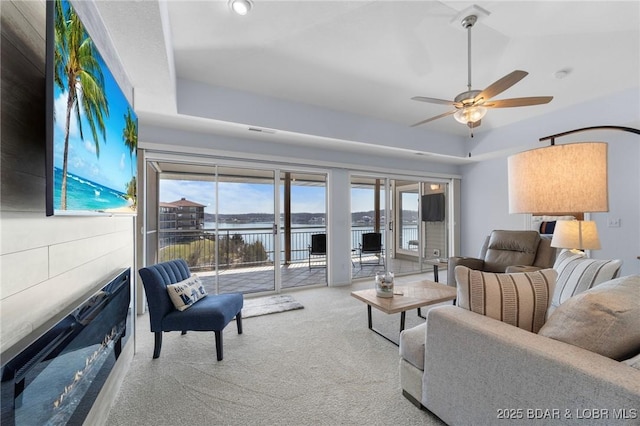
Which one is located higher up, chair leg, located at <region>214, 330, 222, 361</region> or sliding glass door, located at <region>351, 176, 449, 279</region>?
sliding glass door, located at <region>351, 176, 449, 279</region>

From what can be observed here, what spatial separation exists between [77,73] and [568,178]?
2259 millimetres

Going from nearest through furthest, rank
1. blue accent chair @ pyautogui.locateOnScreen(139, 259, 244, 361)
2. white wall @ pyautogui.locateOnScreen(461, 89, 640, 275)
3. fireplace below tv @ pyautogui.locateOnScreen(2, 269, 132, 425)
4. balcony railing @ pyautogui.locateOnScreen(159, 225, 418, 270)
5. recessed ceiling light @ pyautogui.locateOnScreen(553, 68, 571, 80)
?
fireplace below tv @ pyautogui.locateOnScreen(2, 269, 132, 425)
blue accent chair @ pyautogui.locateOnScreen(139, 259, 244, 361)
recessed ceiling light @ pyautogui.locateOnScreen(553, 68, 571, 80)
white wall @ pyautogui.locateOnScreen(461, 89, 640, 275)
balcony railing @ pyautogui.locateOnScreen(159, 225, 418, 270)

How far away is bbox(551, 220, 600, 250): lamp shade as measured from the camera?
2.24 m

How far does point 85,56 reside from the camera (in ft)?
4.00

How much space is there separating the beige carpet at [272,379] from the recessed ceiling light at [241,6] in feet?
9.10

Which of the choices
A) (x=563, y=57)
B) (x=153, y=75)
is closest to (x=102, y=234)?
(x=153, y=75)

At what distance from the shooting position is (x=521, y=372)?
1.11m

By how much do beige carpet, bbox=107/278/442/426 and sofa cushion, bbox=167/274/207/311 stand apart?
468 millimetres

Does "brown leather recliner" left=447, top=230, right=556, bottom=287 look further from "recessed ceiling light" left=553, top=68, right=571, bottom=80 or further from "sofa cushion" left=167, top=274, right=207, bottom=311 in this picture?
"sofa cushion" left=167, top=274, right=207, bottom=311

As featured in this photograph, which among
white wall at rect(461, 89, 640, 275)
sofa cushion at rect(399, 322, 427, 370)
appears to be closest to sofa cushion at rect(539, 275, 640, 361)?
sofa cushion at rect(399, 322, 427, 370)

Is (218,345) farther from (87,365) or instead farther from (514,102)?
(514,102)

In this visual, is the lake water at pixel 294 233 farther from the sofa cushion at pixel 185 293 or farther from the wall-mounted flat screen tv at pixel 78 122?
the wall-mounted flat screen tv at pixel 78 122

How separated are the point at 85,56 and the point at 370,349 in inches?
108

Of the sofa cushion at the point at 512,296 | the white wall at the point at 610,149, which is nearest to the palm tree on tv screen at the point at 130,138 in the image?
the sofa cushion at the point at 512,296
